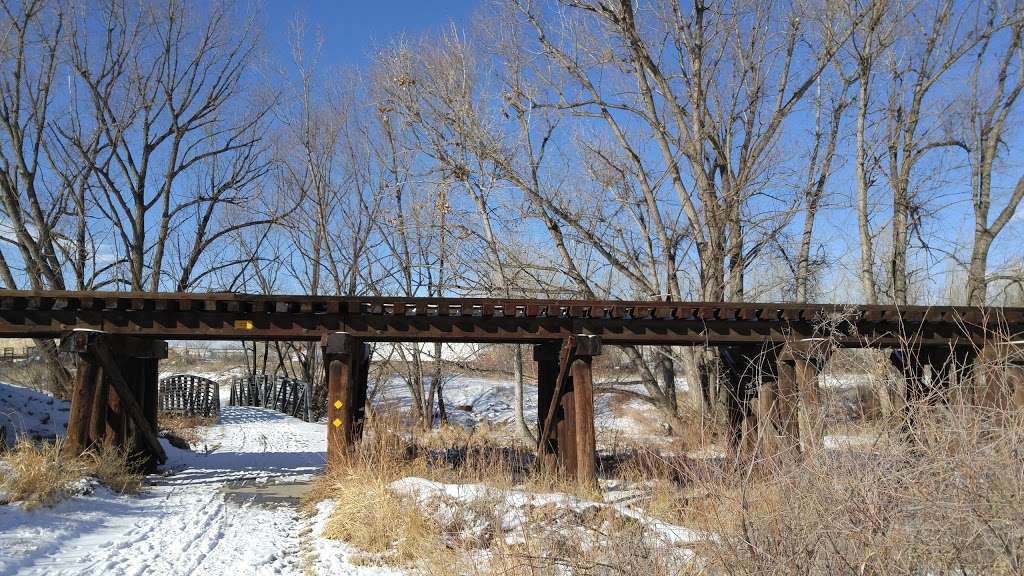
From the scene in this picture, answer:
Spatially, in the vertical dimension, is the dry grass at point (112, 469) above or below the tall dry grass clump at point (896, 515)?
below

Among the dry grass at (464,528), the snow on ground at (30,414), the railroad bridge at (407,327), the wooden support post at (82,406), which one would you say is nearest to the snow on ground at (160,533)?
the dry grass at (464,528)

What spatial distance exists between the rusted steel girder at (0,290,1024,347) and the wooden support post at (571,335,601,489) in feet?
0.97

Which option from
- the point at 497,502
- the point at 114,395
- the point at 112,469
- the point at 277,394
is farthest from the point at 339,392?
the point at 277,394

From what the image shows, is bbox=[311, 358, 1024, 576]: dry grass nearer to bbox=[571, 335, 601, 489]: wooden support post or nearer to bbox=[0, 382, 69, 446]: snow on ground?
bbox=[571, 335, 601, 489]: wooden support post

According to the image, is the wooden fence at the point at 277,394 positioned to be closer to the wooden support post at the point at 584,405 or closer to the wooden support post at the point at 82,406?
the wooden support post at the point at 82,406

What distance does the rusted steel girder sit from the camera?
995cm

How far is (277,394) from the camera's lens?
2873 cm

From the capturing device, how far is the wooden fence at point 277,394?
26.6 metres

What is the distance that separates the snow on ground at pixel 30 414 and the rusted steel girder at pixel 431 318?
2969mm

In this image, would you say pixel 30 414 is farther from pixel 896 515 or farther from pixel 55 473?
pixel 896 515

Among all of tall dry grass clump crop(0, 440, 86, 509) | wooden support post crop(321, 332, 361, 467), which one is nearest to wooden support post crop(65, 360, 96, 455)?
tall dry grass clump crop(0, 440, 86, 509)

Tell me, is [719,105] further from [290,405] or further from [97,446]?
[290,405]

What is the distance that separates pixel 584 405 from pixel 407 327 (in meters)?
2.84

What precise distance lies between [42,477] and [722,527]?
7.40 metres
